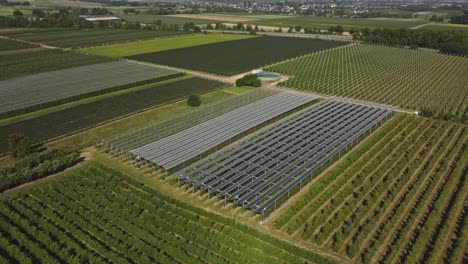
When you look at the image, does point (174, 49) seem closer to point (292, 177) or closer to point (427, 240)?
point (292, 177)

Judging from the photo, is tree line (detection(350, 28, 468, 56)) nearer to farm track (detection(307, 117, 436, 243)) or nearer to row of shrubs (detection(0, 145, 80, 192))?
farm track (detection(307, 117, 436, 243))

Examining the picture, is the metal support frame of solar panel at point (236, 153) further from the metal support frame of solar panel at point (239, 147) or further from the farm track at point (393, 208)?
the farm track at point (393, 208)

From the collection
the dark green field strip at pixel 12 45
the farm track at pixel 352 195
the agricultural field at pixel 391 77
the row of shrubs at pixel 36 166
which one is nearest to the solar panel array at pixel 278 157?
the farm track at pixel 352 195

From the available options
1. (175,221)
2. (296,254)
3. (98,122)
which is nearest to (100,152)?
(98,122)

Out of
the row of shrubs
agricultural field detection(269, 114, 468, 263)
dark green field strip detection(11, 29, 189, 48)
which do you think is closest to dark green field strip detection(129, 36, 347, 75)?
dark green field strip detection(11, 29, 189, 48)

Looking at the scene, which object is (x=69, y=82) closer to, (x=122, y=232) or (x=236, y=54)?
(x=236, y=54)

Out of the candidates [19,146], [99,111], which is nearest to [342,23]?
[99,111]
